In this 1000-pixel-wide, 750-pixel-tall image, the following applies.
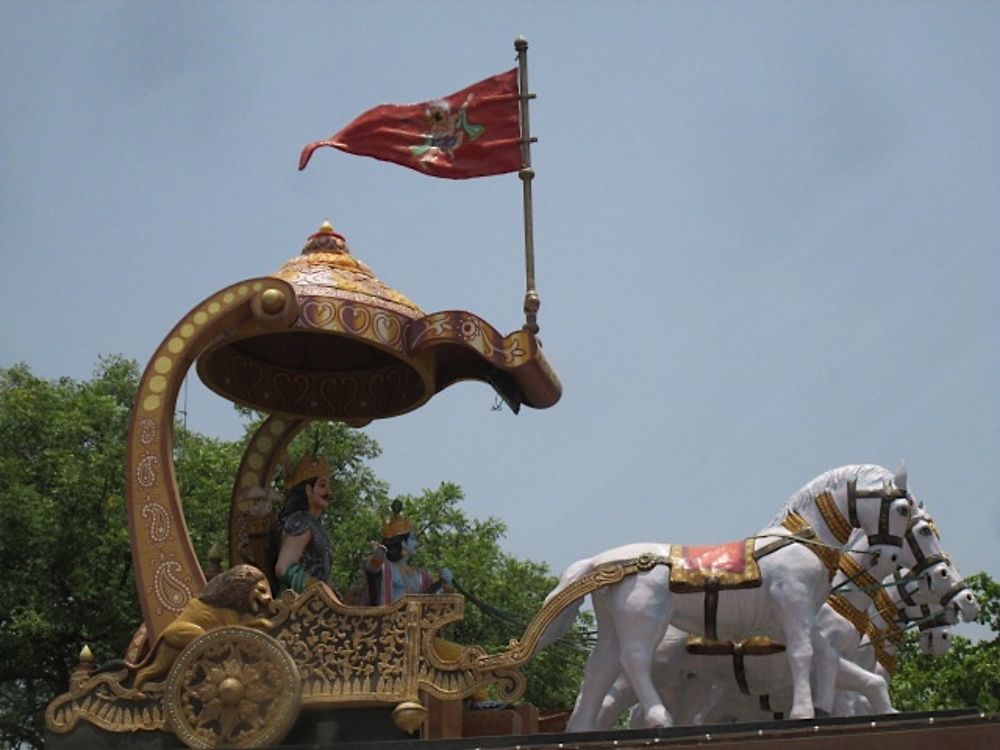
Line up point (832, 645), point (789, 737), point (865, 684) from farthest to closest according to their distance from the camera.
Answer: point (832, 645)
point (865, 684)
point (789, 737)

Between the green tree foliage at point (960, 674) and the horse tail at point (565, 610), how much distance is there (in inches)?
373

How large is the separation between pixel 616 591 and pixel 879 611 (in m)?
2.47

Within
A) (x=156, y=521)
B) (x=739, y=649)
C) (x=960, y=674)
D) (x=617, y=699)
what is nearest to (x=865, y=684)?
(x=739, y=649)

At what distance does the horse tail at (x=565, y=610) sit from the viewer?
34.9ft

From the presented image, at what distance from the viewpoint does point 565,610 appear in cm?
1080

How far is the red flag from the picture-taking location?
40.4ft

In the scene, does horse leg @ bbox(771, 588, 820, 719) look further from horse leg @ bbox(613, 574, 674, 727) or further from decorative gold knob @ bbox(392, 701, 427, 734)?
decorative gold knob @ bbox(392, 701, 427, 734)

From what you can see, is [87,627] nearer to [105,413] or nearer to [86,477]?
[86,477]

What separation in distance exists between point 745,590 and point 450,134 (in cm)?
437

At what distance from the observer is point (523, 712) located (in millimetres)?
10859

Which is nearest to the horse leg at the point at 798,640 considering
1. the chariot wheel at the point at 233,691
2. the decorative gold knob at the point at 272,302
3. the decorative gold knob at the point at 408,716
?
the decorative gold knob at the point at 408,716

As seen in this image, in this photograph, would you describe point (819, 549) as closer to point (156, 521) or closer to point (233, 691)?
point (233, 691)

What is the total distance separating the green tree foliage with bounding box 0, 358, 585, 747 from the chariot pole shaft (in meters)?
9.08

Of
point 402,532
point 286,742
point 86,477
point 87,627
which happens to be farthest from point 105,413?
point 286,742
